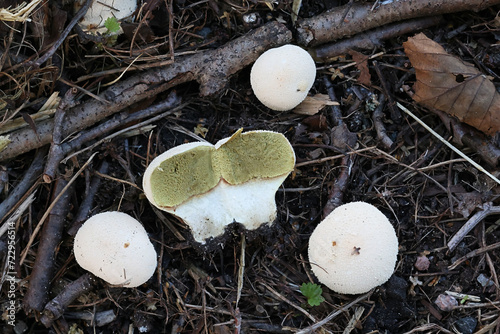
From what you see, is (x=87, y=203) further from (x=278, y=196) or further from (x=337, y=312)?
(x=337, y=312)

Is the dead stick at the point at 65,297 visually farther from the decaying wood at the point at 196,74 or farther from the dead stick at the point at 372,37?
the dead stick at the point at 372,37

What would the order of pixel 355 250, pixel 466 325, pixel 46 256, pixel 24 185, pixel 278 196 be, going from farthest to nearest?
1. pixel 278 196
2. pixel 24 185
3. pixel 46 256
4. pixel 466 325
5. pixel 355 250

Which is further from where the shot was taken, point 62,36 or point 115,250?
point 62,36

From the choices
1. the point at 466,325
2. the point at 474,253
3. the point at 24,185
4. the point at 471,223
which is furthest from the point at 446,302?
the point at 24,185

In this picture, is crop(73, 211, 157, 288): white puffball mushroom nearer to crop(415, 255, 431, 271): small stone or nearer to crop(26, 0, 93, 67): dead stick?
crop(26, 0, 93, 67): dead stick

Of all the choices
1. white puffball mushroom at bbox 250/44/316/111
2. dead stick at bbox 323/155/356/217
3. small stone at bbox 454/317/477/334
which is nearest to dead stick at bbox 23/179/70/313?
white puffball mushroom at bbox 250/44/316/111

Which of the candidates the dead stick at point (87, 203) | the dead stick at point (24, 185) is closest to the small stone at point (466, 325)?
the dead stick at point (87, 203)
